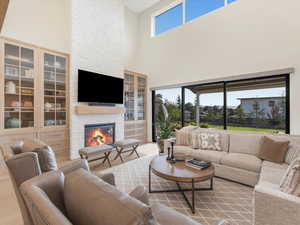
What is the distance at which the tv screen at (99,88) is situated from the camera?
151 inches

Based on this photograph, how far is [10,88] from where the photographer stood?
2.99 meters

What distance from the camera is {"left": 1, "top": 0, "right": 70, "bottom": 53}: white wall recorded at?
128 inches

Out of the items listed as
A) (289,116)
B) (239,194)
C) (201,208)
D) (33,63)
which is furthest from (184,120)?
(33,63)

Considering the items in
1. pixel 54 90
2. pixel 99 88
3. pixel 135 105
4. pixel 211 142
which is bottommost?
pixel 211 142

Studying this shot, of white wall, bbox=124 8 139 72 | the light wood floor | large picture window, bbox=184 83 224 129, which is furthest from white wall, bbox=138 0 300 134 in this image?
the light wood floor

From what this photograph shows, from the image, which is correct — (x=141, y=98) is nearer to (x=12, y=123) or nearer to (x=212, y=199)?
(x=12, y=123)

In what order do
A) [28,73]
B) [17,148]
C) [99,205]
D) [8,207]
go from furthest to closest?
1. [28,73]
2. [8,207]
3. [17,148]
4. [99,205]

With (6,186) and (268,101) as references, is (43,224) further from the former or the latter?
(268,101)

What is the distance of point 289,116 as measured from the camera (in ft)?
10.6

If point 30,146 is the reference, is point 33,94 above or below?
above

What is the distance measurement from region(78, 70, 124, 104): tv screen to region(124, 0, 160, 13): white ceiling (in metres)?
3.11

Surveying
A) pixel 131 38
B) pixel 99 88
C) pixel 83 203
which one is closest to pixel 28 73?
pixel 99 88

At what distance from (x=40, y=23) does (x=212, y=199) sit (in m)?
5.10

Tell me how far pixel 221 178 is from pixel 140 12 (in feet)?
21.1
